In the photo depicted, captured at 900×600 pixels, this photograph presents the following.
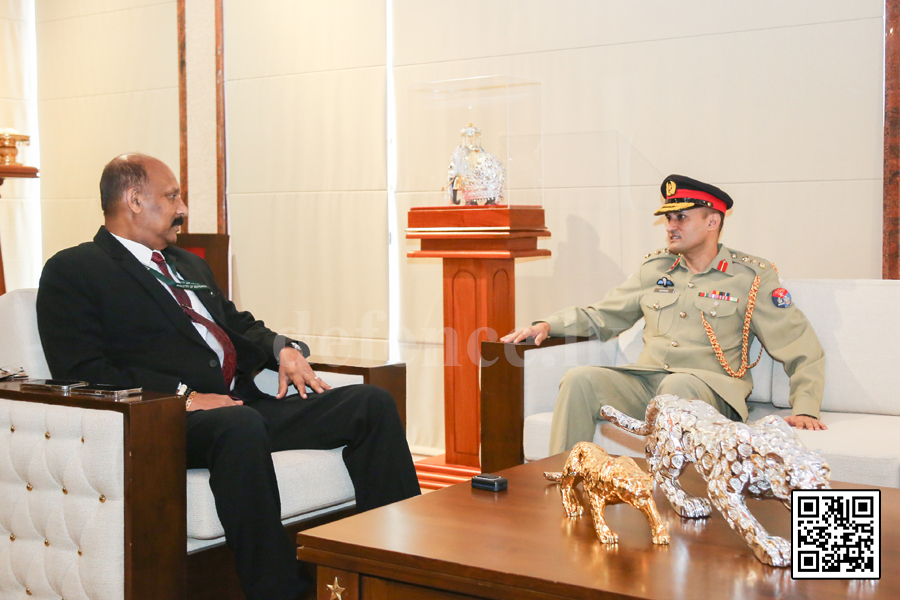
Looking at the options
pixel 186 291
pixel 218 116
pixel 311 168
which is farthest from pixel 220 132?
pixel 186 291

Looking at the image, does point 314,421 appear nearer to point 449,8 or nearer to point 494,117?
point 494,117

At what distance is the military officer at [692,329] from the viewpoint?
2770 millimetres

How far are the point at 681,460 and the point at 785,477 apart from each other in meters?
0.21

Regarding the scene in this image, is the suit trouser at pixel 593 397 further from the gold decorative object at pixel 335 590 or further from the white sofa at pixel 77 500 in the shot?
the gold decorative object at pixel 335 590


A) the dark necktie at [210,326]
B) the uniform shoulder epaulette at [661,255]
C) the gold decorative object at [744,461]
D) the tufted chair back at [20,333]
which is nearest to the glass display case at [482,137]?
the uniform shoulder epaulette at [661,255]

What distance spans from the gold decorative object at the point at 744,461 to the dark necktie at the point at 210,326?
139 centimetres

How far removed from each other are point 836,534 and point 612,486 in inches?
14.3

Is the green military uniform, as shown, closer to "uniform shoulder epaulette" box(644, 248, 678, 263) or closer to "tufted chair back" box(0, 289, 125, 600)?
"uniform shoulder epaulette" box(644, 248, 678, 263)

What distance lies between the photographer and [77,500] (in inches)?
77.0

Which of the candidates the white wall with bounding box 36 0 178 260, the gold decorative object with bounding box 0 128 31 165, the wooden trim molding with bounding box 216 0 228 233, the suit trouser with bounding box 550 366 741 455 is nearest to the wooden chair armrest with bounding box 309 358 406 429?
the suit trouser with bounding box 550 366 741 455

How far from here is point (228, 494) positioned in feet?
6.63

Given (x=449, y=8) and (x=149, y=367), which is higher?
(x=449, y=8)

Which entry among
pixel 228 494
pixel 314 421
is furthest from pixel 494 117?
pixel 228 494

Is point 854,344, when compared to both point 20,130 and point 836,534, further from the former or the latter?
point 20,130
